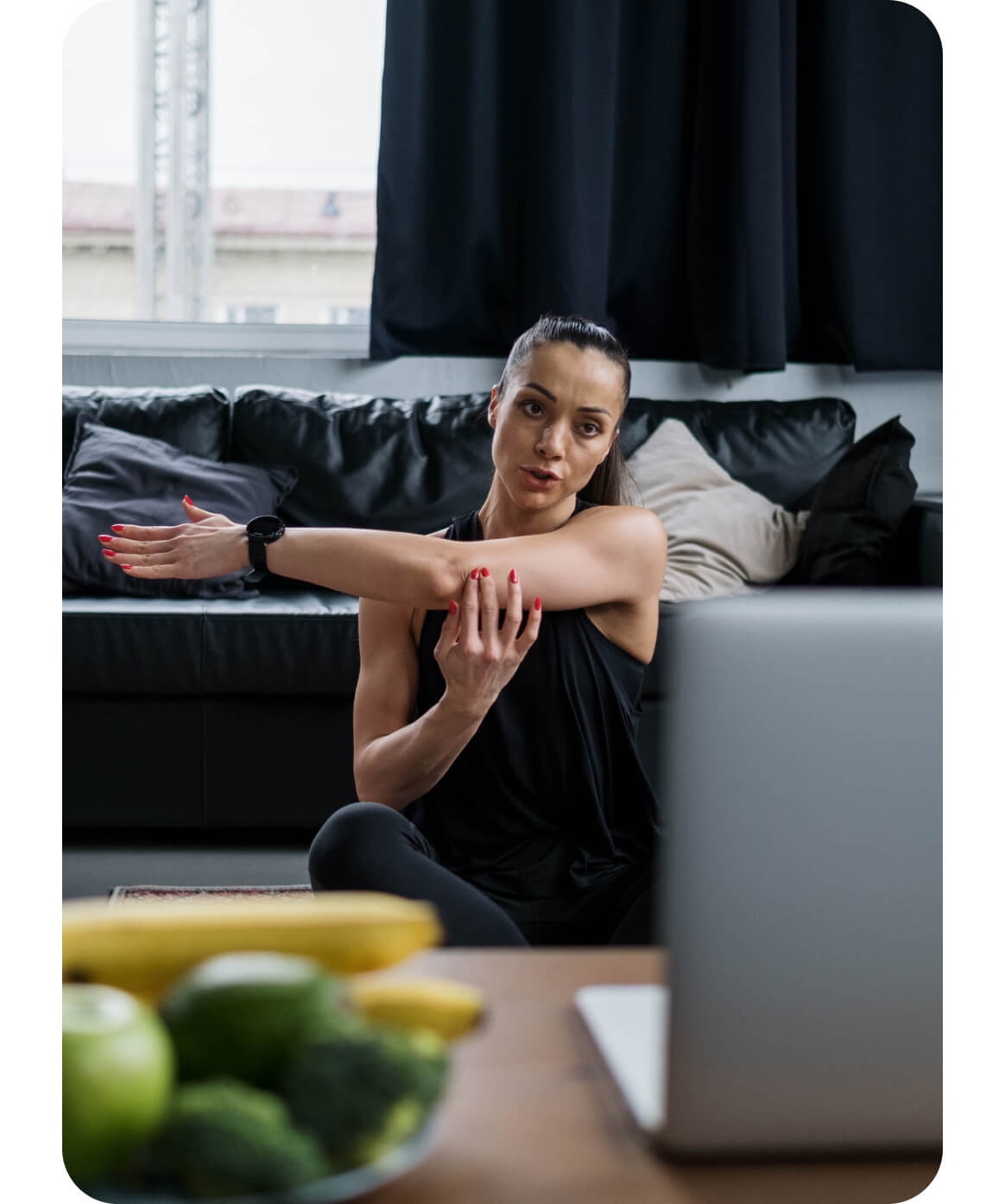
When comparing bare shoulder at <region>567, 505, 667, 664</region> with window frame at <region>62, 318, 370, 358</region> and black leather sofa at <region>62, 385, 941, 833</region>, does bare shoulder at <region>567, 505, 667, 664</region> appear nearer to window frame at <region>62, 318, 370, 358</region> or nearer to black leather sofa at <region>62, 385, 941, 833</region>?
black leather sofa at <region>62, 385, 941, 833</region>

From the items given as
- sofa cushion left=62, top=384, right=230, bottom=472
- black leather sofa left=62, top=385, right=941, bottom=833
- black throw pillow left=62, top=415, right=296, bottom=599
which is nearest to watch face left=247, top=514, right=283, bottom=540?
black leather sofa left=62, top=385, right=941, bottom=833

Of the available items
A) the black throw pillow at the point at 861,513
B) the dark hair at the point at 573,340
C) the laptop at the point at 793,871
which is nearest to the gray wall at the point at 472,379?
the black throw pillow at the point at 861,513

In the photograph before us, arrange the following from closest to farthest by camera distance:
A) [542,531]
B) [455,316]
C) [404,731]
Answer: [404,731] < [542,531] < [455,316]

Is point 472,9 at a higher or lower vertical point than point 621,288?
higher

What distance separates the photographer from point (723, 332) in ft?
8.96

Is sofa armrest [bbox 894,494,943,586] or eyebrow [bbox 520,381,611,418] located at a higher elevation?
eyebrow [bbox 520,381,611,418]

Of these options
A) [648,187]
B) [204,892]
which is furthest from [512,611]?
[648,187]

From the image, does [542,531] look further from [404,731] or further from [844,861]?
[844,861]

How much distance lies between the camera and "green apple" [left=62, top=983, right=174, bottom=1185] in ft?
1.13

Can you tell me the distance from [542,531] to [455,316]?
1.73 m

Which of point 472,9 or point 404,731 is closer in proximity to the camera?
point 404,731

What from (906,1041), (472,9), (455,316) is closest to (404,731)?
(906,1041)

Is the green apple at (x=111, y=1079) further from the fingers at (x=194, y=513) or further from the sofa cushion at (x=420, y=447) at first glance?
the sofa cushion at (x=420, y=447)

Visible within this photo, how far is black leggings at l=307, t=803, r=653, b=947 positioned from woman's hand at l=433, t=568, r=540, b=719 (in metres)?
0.12
